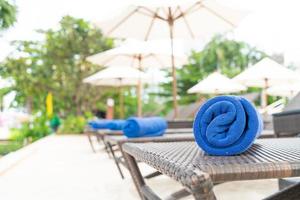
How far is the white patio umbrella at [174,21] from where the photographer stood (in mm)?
4941

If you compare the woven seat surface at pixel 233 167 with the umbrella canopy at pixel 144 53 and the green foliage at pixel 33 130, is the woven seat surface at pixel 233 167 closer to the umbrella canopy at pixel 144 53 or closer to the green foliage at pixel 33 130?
the umbrella canopy at pixel 144 53

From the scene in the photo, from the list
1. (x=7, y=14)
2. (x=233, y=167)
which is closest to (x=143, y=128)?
(x=233, y=167)

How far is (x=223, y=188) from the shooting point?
A: 2.54 m

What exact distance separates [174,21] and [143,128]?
8.89ft

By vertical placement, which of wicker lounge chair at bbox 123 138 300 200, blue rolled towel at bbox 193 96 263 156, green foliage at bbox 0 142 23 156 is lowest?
green foliage at bbox 0 142 23 156

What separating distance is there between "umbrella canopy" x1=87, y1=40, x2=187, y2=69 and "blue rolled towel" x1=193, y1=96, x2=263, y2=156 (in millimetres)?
4590

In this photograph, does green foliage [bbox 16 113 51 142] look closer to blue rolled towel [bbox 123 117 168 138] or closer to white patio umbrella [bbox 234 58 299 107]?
white patio umbrella [bbox 234 58 299 107]

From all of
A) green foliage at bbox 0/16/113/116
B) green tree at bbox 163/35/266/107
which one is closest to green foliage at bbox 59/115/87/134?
green foliage at bbox 0/16/113/116

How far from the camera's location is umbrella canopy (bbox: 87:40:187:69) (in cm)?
586

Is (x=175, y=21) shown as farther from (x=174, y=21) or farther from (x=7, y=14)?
(x=7, y=14)

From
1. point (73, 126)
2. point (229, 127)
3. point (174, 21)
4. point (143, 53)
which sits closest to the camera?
point (229, 127)

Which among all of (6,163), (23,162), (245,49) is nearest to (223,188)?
(6,163)

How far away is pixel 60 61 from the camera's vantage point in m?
13.9

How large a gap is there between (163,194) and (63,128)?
10862mm
